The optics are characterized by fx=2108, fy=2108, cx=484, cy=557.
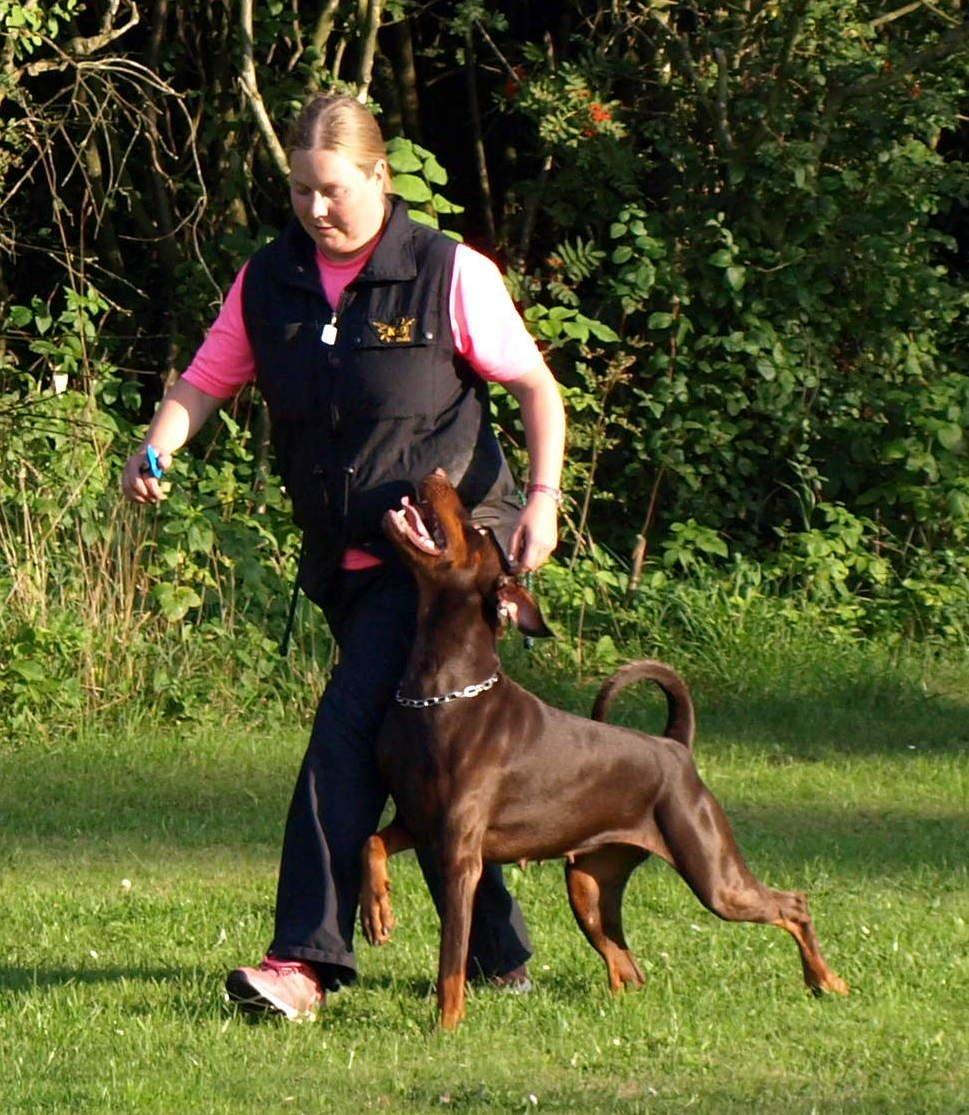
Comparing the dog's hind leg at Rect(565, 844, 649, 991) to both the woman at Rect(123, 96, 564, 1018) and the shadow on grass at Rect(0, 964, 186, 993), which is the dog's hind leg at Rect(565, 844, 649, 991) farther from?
the shadow on grass at Rect(0, 964, 186, 993)

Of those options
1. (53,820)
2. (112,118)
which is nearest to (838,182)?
(112,118)

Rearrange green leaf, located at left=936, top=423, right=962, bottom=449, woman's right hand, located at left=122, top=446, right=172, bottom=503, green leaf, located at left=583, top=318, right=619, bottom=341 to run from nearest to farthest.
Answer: woman's right hand, located at left=122, top=446, right=172, bottom=503 < green leaf, located at left=583, top=318, right=619, bottom=341 < green leaf, located at left=936, top=423, right=962, bottom=449

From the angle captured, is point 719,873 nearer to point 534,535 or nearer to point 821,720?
point 534,535

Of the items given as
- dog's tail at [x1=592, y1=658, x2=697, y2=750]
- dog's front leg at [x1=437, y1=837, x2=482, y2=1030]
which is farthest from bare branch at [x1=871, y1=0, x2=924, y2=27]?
dog's front leg at [x1=437, y1=837, x2=482, y2=1030]

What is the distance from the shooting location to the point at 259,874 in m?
6.43

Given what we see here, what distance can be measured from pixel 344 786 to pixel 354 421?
2.67 ft

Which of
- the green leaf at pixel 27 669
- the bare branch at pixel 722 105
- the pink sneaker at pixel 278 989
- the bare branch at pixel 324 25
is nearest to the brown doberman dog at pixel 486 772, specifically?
the pink sneaker at pixel 278 989

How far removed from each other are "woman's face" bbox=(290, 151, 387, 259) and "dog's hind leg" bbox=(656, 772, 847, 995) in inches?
57.5

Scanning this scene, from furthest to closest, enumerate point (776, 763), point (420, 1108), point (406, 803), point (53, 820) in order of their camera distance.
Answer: point (776, 763), point (53, 820), point (406, 803), point (420, 1108)

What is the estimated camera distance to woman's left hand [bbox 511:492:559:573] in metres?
4.51

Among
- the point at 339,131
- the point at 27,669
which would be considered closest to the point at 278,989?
the point at 339,131

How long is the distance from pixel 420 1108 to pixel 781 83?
Answer: 7.73 metres

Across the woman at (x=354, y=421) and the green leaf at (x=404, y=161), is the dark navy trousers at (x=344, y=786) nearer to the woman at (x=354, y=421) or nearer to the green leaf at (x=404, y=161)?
the woman at (x=354, y=421)

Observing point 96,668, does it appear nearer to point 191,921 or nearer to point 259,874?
point 259,874
